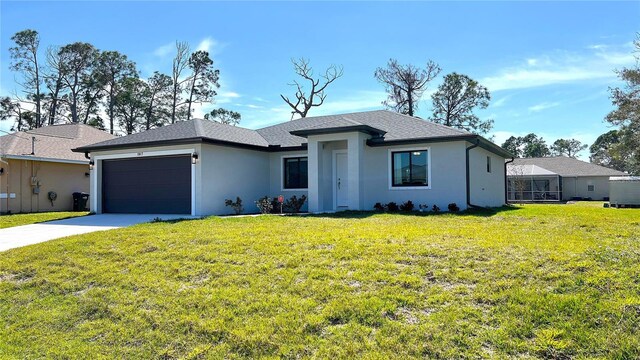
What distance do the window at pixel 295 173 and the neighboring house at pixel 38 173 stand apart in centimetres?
1059

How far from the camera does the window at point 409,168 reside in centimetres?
1455

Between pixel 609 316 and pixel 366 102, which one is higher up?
pixel 366 102

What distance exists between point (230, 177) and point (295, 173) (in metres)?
2.66

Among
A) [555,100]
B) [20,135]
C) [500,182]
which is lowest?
[500,182]

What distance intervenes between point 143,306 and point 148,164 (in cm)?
1122

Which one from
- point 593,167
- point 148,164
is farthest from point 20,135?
point 593,167

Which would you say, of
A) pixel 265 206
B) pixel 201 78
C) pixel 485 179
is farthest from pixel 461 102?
pixel 265 206

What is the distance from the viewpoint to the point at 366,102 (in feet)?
112

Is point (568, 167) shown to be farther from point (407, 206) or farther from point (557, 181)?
point (407, 206)

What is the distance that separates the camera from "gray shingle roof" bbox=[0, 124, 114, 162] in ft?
62.4

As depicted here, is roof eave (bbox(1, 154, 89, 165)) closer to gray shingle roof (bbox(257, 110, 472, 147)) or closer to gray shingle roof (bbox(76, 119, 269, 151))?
gray shingle roof (bbox(76, 119, 269, 151))

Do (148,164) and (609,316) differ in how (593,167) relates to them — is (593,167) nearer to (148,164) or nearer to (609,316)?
(148,164)

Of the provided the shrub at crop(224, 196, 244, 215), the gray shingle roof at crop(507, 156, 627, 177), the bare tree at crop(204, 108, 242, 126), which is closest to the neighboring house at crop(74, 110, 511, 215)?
the shrub at crop(224, 196, 244, 215)

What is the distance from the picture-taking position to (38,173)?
63.1ft
